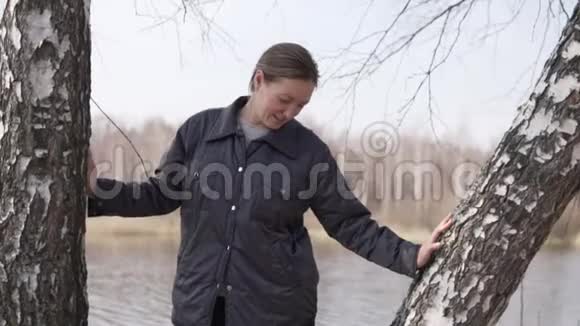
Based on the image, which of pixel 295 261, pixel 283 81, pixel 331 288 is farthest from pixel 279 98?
pixel 331 288

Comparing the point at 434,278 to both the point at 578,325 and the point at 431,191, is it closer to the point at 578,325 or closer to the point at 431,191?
the point at 431,191

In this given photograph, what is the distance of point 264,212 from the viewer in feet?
5.68

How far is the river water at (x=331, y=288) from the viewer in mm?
6520

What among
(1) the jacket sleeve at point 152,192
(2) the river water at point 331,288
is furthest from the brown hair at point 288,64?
(2) the river water at point 331,288

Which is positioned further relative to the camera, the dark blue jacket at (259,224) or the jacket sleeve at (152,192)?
the jacket sleeve at (152,192)

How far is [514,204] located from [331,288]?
5975mm

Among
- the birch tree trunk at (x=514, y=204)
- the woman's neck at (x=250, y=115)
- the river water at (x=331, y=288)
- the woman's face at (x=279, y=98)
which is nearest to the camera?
the birch tree trunk at (x=514, y=204)

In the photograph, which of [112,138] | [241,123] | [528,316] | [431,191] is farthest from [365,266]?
[241,123]

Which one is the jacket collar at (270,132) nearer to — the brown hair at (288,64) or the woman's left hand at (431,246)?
the brown hair at (288,64)

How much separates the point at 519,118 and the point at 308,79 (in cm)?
44

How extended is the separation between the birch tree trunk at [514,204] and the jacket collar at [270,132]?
406 millimetres

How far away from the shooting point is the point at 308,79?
171cm

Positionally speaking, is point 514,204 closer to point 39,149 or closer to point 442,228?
point 442,228

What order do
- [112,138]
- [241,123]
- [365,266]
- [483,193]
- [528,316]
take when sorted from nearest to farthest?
[483,193]
[241,123]
[112,138]
[528,316]
[365,266]
